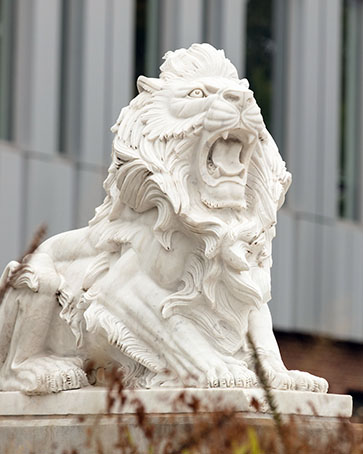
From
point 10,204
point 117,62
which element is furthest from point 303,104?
point 10,204

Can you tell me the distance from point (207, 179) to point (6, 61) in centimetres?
837

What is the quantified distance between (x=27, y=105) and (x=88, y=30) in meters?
1.10

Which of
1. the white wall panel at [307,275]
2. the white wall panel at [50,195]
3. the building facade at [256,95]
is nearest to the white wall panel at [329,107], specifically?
the building facade at [256,95]

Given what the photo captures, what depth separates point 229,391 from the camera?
6.34m

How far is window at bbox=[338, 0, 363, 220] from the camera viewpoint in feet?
64.4

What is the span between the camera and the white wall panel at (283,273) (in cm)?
1762

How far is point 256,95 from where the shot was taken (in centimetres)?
1827

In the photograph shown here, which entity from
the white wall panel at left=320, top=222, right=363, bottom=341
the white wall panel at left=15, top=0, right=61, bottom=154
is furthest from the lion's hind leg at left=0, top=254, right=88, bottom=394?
the white wall panel at left=320, top=222, right=363, bottom=341

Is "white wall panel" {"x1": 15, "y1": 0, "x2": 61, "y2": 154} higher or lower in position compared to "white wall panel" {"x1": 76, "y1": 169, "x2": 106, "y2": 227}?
higher

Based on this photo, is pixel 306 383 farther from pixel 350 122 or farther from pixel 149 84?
pixel 350 122

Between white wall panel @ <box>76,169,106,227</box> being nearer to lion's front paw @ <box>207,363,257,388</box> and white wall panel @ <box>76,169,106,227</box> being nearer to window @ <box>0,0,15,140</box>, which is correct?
window @ <box>0,0,15,140</box>

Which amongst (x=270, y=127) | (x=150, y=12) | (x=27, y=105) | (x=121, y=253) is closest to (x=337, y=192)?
(x=270, y=127)

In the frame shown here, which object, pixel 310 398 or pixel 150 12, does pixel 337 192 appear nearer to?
pixel 150 12

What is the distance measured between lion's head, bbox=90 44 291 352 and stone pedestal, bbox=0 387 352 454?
0.50m
